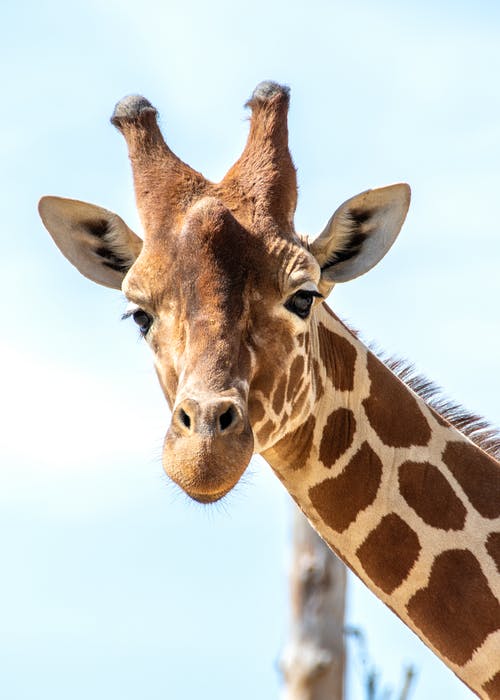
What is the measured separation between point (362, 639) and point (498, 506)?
5703 millimetres

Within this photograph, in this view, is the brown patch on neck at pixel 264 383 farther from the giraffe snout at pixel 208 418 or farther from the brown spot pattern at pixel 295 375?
the giraffe snout at pixel 208 418

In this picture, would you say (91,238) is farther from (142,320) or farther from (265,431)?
(265,431)

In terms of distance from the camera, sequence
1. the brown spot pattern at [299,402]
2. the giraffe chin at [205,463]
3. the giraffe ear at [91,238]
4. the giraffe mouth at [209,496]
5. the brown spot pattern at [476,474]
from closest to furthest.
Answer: the giraffe chin at [205,463], the giraffe mouth at [209,496], the brown spot pattern at [299,402], the brown spot pattern at [476,474], the giraffe ear at [91,238]

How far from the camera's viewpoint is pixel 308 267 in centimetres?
830

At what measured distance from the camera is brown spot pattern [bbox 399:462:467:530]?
8.60 metres

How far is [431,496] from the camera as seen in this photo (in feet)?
28.4

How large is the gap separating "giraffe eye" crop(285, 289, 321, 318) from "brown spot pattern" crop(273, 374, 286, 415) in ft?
1.37

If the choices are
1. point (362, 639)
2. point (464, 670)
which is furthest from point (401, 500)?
point (362, 639)

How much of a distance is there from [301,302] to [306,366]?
1.39 feet

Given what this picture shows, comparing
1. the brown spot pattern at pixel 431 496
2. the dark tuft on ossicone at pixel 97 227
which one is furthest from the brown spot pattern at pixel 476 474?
the dark tuft on ossicone at pixel 97 227

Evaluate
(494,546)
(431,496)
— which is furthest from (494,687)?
(431,496)

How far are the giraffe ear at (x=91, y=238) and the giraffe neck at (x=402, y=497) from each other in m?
1.39

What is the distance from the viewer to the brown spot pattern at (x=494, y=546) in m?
8.49

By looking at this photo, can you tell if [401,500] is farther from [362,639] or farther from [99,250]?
[362,639]
